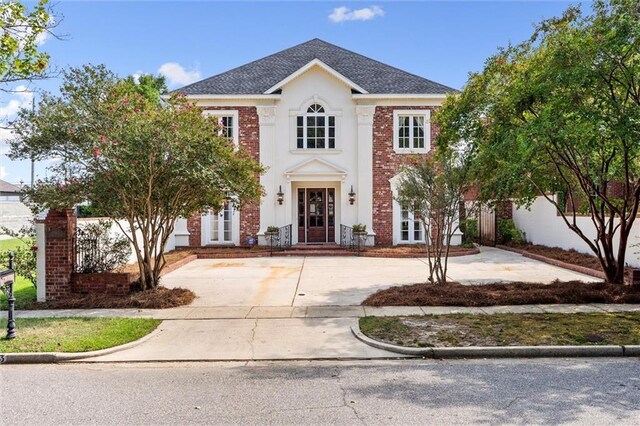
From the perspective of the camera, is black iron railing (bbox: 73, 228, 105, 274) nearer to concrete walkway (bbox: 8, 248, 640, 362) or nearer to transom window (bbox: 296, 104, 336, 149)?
concrete walkway (bbox: 8, 248, 640, 362)

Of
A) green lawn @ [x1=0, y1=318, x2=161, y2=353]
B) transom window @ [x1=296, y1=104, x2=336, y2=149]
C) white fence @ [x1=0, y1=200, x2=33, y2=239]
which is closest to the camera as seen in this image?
green lawn @ [x1=0, y1=318, x2=161, y2=353]

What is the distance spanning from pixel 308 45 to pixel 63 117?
18.0 meters

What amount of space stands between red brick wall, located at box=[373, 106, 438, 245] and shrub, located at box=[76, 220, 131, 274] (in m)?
11.7

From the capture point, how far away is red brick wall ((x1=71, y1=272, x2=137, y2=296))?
1043 centimetres

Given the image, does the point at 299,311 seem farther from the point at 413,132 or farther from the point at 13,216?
the point at 13,216

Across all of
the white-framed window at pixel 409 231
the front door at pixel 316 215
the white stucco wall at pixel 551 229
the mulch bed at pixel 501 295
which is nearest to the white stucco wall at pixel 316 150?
the front door at pixel 316 215

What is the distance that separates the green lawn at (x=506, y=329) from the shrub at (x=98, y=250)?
6494mm

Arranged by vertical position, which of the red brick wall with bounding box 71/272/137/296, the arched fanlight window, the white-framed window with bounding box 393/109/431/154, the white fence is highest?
the arched fanlight window

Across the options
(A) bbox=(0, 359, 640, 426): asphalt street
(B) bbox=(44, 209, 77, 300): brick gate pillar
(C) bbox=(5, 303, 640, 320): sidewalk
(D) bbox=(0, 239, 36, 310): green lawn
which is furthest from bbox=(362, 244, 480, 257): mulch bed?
(A) bbox=(0, 359, 640, 426): asphalt street

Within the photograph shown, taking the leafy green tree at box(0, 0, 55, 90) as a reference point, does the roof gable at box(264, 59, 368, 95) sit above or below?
above

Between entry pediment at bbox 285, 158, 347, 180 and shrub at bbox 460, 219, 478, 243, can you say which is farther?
shrub at bbox 460, 219, 478, 243

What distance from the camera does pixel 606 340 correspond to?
6895mm

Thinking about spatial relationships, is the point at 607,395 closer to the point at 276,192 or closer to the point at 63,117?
the point at 63,117

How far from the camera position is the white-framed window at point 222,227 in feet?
69.5
